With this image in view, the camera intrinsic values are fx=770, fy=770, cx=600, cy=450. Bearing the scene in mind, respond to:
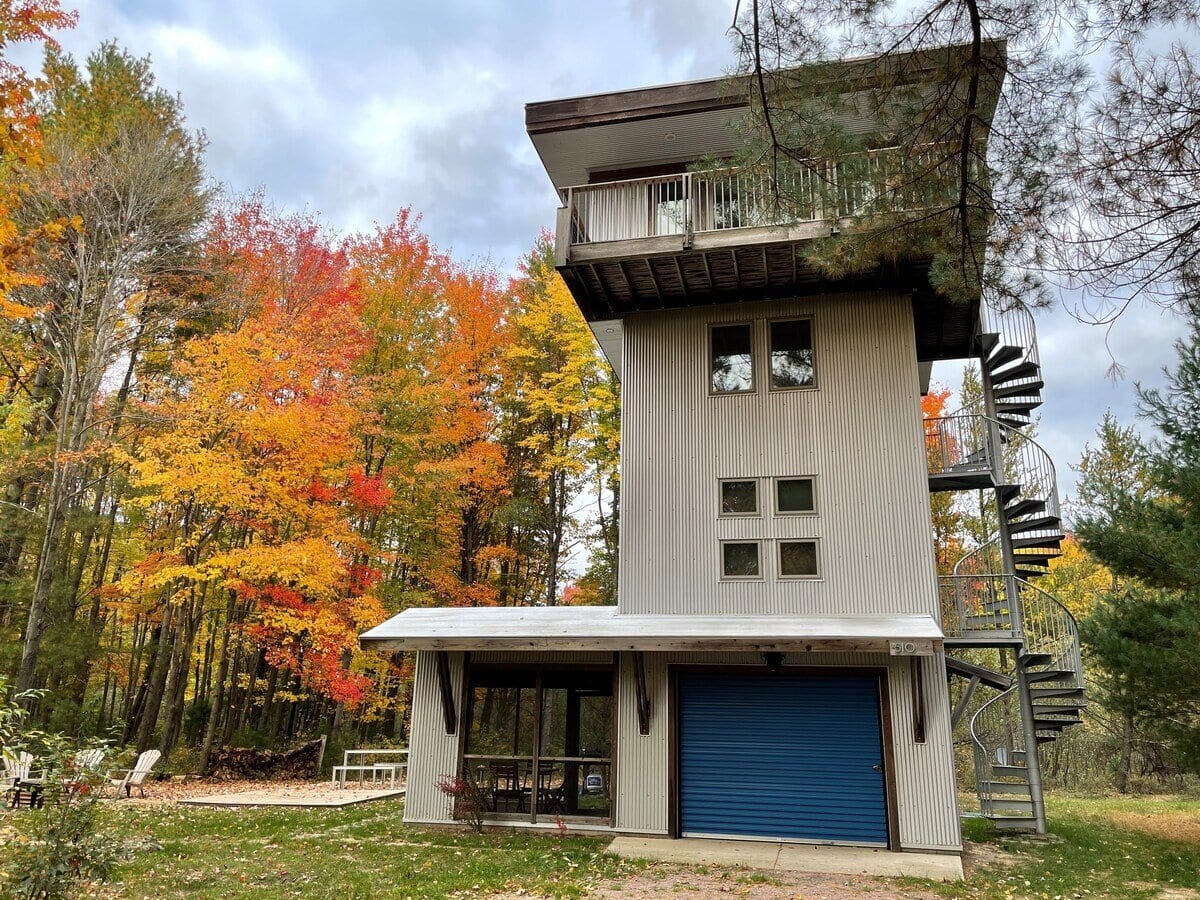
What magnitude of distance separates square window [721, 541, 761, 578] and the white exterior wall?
1038mm

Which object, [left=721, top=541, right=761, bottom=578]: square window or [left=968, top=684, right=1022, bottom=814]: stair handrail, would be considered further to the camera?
[left=968, top=684, right=1022, bottom=814]: stair handrail

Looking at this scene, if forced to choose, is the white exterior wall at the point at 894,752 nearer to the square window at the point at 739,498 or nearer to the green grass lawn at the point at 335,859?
the green grass lawn at the point at 335,859

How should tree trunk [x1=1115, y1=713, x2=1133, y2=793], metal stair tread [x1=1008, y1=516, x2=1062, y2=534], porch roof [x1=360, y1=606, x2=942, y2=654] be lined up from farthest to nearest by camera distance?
tree trunk [x1=1115, y1=713, x2=1133, y2=793], metal stair tread [x1=1008, y1=516, x2=1062, y2=534], porch roof [x1=360, y1=606, x2=942, y2=654]

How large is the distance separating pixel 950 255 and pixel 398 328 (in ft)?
52.8

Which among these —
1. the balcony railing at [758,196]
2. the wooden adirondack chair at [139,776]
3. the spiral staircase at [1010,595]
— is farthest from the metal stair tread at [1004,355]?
the wooden adirondack chair at [139,776]

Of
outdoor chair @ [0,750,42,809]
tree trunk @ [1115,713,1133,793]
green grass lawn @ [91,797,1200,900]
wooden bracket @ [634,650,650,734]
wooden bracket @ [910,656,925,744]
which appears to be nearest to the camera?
green grass lawn @ [91,797,1200,900]

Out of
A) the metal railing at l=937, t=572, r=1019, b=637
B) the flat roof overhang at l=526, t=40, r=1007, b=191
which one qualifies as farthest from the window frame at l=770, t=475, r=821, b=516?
the flat roof overhang at l=526, t=40, r=1007, b=191

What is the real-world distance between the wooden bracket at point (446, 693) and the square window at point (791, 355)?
565cm

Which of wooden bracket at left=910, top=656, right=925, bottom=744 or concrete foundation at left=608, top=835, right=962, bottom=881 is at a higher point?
wooden bracket at left=910, top=656, right=925, bottom=744

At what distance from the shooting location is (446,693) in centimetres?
985

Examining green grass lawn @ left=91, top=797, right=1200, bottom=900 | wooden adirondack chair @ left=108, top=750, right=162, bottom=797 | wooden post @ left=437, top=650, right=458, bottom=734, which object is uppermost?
wooden post @ left=437, top=650, right=458, bottom=734

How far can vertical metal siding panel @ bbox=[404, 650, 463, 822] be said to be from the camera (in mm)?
9672

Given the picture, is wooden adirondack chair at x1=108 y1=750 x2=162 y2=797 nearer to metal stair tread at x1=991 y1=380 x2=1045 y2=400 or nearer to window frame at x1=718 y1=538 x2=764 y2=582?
window frame at x1=718 y1=538 x2=764 y2=582

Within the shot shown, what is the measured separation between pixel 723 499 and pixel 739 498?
0.69 feet
